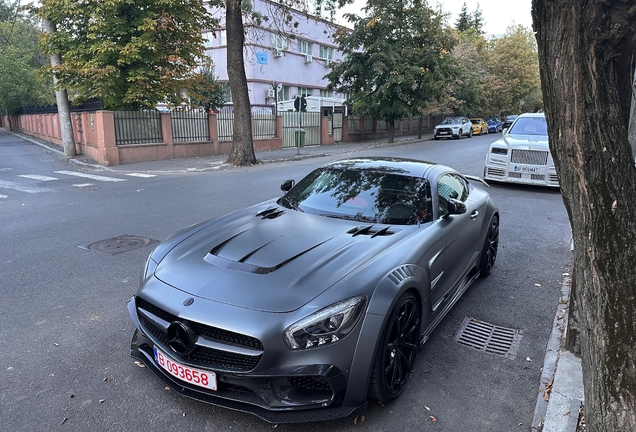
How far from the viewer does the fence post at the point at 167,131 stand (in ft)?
60.3

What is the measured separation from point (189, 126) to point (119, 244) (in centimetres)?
1433

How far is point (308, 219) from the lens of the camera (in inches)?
152

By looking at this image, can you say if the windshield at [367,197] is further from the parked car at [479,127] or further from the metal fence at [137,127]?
the parked car at [479,127]

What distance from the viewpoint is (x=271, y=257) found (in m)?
3.09

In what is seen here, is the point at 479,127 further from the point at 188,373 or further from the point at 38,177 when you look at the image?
the point at 188,373

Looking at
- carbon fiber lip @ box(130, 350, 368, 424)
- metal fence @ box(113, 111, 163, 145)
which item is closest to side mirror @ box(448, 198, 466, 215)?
carbon fiber lip @ box(130, 350, 368, 424)

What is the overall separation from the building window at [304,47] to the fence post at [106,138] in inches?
964

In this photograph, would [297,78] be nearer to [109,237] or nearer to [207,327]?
[109,237]

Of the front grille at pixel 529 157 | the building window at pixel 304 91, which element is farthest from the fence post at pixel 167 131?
the building window at pixel 304 91

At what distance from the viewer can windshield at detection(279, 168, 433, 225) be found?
3.84 m

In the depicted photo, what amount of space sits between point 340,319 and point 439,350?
1478 millimetres

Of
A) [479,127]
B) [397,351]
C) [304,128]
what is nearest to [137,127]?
[304,128]

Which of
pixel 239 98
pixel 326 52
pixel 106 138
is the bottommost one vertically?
pixel 106 138

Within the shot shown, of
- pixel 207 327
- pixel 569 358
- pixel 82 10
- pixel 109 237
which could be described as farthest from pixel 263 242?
pixel 82 10
